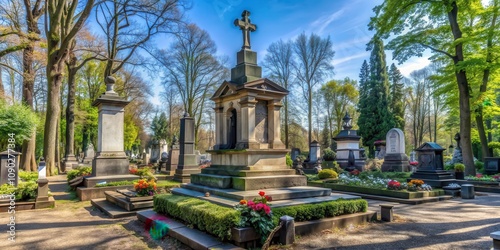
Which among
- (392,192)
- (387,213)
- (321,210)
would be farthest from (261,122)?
(392,192)

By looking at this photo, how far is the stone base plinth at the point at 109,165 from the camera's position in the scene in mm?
10742

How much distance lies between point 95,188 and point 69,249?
5492mm

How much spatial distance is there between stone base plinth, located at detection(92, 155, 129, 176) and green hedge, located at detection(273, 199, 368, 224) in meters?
8.21

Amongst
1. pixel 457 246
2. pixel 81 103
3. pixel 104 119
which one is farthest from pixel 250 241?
pixel 81 103

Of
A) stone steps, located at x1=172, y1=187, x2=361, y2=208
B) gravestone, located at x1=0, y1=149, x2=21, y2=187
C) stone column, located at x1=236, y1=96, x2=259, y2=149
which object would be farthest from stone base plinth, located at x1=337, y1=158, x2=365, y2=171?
gravestone, located at x1=0, y1=149, x2=21, y2=187

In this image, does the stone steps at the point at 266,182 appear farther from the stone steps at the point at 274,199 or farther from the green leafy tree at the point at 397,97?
the green leafy tree at the point at 397,97

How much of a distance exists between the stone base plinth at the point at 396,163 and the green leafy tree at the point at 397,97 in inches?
790

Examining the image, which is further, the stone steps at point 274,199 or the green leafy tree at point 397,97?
the green leafy tree at point 397,97

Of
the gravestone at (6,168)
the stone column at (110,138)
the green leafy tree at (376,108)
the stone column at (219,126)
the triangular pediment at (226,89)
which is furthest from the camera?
the green leafy tree at (376,108)

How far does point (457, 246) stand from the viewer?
498 centimetres

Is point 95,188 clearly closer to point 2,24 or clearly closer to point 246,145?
point 246,145

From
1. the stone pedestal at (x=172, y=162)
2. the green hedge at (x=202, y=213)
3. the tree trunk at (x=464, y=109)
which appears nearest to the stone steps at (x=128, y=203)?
the green hedge at (x=202, y=213)

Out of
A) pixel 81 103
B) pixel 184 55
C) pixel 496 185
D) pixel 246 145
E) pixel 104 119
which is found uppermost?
pixel 184 55

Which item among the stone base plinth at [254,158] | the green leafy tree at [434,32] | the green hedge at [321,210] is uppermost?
the green leafy tree at [434,32]
